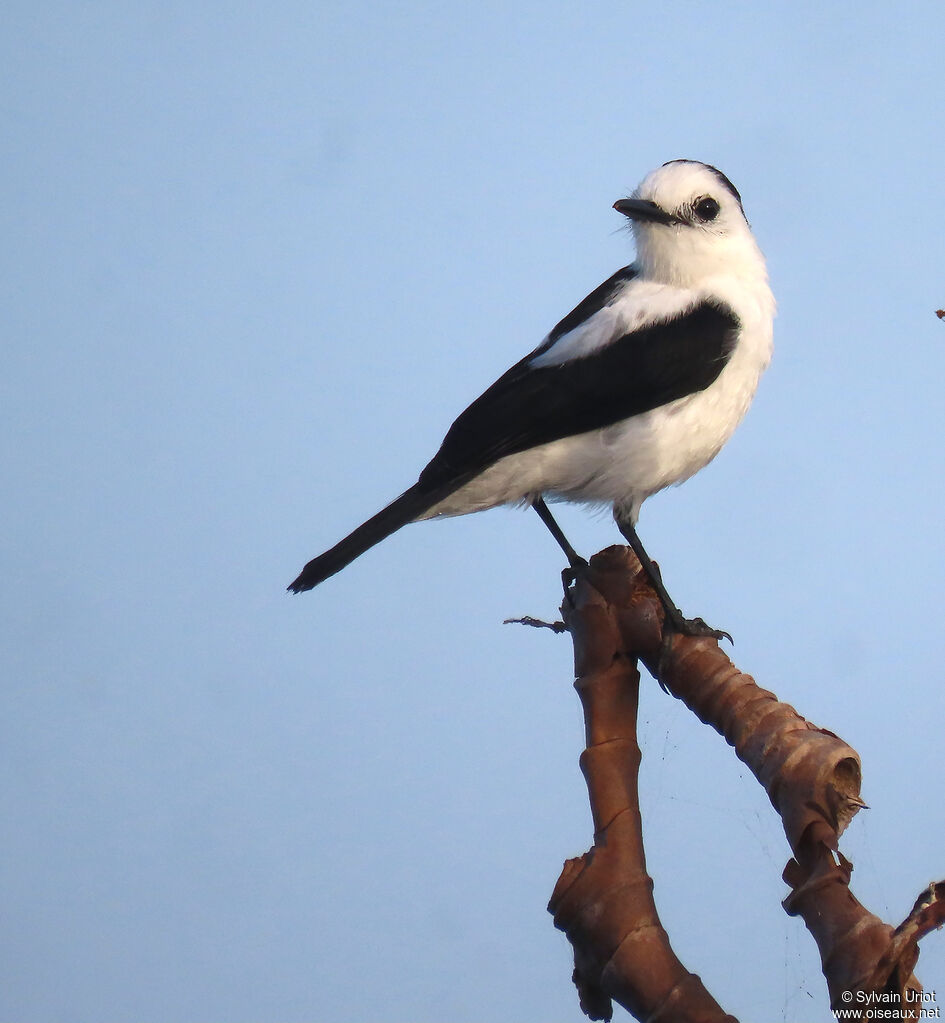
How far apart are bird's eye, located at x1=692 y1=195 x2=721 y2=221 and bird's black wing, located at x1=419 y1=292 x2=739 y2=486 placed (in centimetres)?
46

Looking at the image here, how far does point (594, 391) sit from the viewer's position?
352 centimetres

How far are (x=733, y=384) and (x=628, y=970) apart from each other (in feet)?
7.23

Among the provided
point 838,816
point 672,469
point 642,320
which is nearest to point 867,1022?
point 838,816

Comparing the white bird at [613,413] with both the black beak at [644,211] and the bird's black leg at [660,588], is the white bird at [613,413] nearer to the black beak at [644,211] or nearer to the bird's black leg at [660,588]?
the bird's black leg at [660,588]

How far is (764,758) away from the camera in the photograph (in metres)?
1.73

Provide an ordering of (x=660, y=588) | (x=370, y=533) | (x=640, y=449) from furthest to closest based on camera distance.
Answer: (x=640, y=449) < (x=370, y=533) < (x=660, y=588)

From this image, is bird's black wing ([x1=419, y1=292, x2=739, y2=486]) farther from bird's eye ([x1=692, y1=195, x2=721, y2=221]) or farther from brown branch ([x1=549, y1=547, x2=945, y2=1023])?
brown branch ([x1=549, y1=547, x2=945, y2=1023])

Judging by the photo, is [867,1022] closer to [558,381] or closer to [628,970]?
[628,970]

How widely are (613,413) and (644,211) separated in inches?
29.9

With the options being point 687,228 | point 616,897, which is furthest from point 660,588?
point 616,897

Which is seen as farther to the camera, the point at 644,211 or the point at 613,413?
the point at 644,211

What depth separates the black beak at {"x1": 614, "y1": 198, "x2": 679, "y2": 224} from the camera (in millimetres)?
3848

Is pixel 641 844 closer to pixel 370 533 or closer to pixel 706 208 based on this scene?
pixel 370 533

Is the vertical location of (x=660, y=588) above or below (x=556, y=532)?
below
